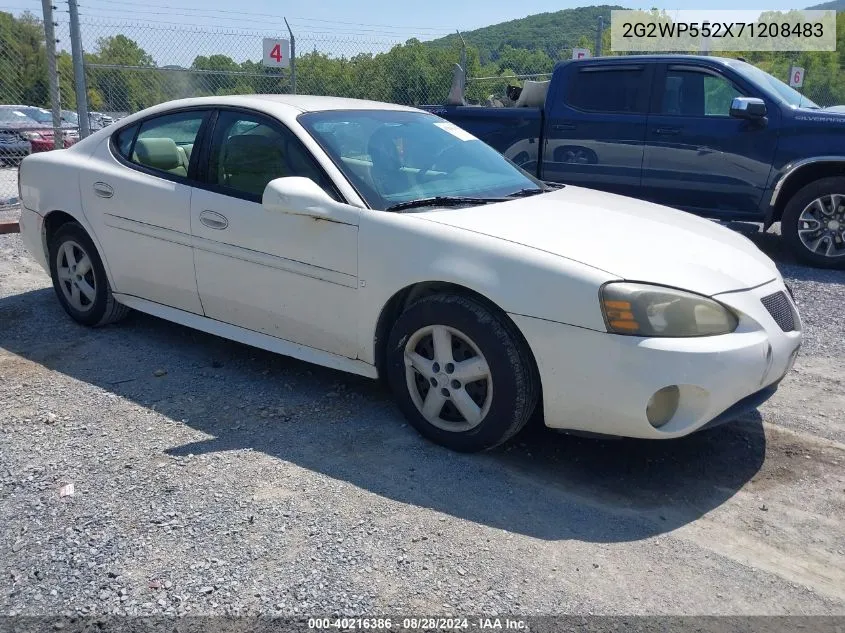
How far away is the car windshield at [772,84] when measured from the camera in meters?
7.67

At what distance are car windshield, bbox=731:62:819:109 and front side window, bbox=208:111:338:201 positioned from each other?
208 inches

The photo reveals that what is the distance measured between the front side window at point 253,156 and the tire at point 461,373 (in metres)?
0.91

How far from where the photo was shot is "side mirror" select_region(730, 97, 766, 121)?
23.8ft

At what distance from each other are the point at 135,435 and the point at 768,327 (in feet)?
9.49

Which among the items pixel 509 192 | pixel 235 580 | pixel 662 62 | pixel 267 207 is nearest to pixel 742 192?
pixel 662 62

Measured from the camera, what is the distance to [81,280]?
527 centimetres

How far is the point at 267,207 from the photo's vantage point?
3824 millimetres

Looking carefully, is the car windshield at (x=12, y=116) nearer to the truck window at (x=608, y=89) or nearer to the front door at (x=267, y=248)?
the truck window at (x=608, y=89)

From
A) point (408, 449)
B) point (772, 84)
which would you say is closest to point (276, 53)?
point (772, 84)

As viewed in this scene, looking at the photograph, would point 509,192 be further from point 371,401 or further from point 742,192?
point 742,192

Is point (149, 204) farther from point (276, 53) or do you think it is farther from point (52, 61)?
point (276, 53)

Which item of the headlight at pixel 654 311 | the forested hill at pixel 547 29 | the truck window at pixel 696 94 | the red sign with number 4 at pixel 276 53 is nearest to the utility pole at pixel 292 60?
the red sign with number 4 at pixel 276 53

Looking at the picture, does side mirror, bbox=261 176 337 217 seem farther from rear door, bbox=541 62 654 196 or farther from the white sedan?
rear door, bbox=541 62 654 196

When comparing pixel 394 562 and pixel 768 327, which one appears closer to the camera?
pixel 394 562
